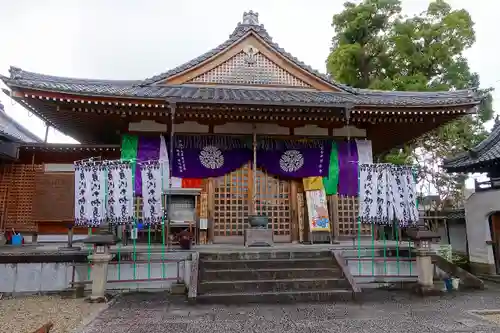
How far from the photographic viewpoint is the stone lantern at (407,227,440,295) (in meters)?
8.34

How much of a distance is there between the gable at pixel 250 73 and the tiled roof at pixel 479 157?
6.30m

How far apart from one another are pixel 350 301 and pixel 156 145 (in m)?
7.74

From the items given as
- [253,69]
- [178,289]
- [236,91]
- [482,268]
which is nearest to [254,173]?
[236,91]

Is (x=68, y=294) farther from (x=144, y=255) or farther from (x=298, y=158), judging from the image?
(x=298, y=158)

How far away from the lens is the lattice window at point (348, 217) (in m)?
12.1

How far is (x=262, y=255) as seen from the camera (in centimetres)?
882

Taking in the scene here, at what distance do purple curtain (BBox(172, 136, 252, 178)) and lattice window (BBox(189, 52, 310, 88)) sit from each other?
270cm

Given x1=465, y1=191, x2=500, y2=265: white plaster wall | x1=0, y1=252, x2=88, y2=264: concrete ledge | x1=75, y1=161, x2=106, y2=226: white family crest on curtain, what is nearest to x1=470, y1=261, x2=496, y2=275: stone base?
x1=465, y1=191, x2=500, y2=265: white plaster wall

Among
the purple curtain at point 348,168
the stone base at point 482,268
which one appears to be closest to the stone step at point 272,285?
the purple curtain at point 348,168

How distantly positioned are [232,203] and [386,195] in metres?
5.11

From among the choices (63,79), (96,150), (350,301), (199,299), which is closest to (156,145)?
(96,150)

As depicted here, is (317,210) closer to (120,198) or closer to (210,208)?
(210,208)

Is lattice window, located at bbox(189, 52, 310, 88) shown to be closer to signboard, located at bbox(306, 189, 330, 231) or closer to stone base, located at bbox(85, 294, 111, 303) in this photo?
signboard, located at bbox(306, 189, 330, 231)

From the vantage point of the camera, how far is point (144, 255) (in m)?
8.93
